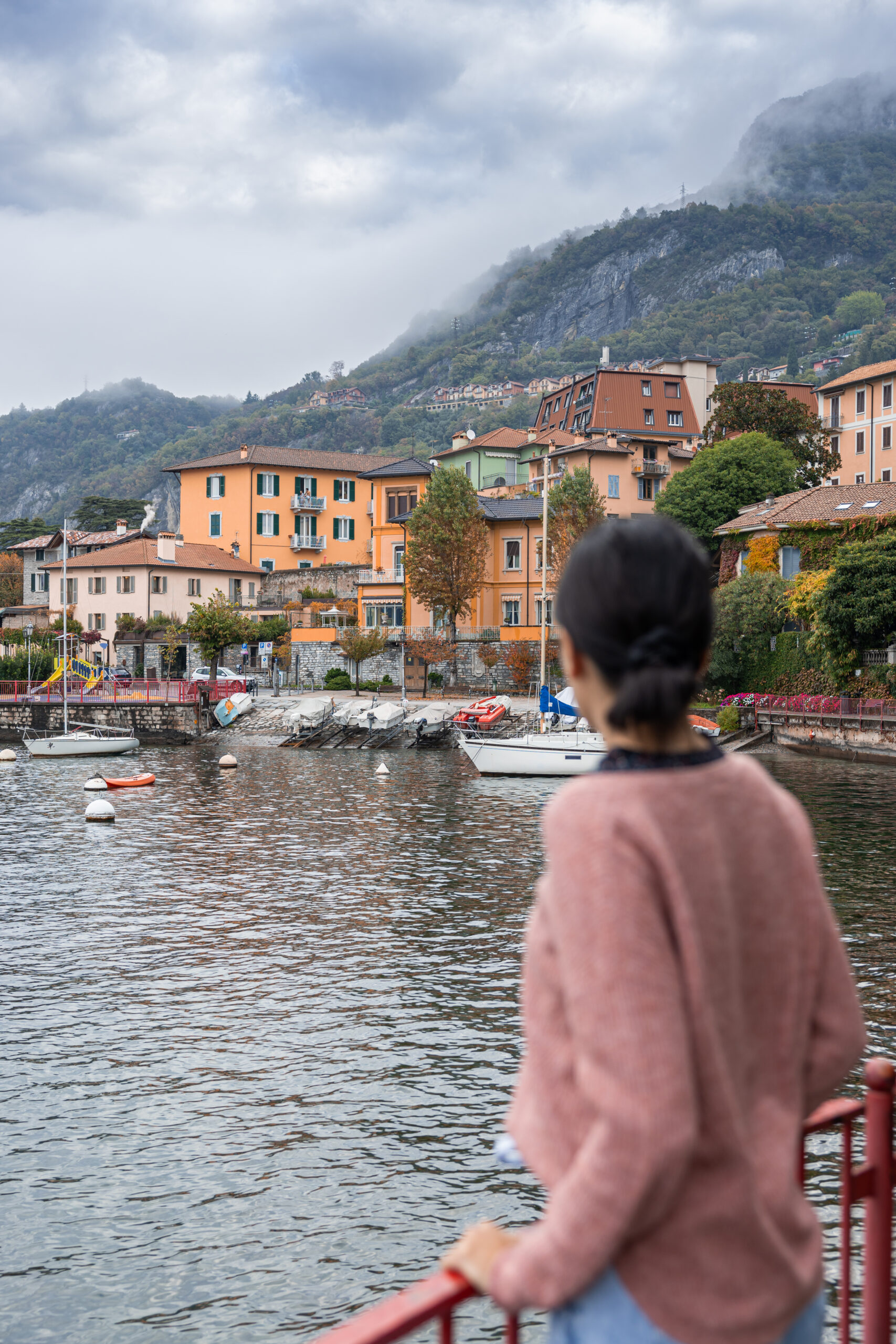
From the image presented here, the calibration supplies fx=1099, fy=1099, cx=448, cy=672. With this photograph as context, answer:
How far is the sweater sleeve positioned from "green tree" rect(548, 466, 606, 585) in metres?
57.9

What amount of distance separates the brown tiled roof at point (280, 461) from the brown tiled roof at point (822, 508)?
3242cm

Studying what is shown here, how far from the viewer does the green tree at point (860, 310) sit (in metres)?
150

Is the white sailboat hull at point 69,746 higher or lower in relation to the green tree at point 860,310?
lower

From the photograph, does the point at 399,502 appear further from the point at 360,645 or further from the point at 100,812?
the point at 100,812

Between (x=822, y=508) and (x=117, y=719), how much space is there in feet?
111

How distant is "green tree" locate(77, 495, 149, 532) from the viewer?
101438 millimetres

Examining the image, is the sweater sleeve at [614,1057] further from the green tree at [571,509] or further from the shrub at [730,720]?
the green tree at [571,509]

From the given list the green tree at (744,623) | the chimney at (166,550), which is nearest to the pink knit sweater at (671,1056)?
the green tree at (744,623)

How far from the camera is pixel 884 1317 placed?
2852 millimetres

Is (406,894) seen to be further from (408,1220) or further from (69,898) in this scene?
(408,1220)

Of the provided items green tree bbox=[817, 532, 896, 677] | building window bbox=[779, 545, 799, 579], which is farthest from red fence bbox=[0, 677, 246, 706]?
green tree bbox=[817, 532, 896, 677]

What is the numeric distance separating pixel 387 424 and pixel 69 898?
14390 cm

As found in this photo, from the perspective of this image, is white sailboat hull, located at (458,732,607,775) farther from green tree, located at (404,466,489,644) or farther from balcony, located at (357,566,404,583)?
balcony, located at (357,566,404,583)

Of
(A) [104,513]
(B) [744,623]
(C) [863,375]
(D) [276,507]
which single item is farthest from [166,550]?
(C) [863,375]
